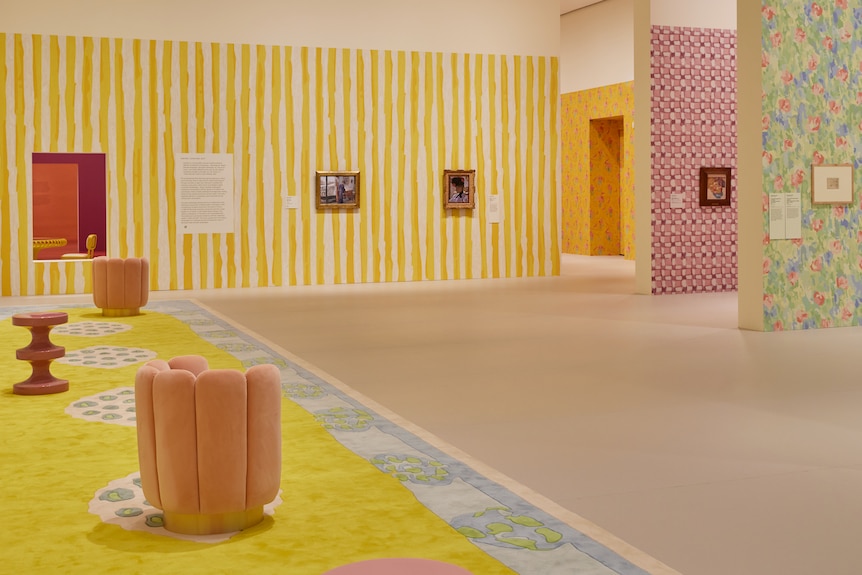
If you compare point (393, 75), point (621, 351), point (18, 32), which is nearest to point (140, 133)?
point (18, 32)

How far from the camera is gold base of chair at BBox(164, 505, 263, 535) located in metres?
4.11

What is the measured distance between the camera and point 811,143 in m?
11.2

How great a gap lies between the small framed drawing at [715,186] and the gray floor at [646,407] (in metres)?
2.93

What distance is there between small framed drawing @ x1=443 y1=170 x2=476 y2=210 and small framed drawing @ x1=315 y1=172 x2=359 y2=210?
1810mm

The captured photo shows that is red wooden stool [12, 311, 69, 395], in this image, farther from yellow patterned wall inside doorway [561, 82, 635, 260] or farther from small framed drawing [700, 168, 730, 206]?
yellow patterned wall inside doorway [561, 82, 635, 260]

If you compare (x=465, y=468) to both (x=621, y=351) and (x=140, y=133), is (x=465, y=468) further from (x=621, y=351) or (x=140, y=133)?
(x=140, y=133)

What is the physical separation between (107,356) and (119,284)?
3.57 metres

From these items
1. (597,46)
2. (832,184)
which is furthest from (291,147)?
(597,46)

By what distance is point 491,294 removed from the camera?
16.0 m

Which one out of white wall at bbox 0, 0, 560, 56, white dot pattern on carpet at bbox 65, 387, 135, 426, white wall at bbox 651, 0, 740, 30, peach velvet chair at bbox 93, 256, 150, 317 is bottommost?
white dot pattern on carpet at bbox 65, 387, 135, 426

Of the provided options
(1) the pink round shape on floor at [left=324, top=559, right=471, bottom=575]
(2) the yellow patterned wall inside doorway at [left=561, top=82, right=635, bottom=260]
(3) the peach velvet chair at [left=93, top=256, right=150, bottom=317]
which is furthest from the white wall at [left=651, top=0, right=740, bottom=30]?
(1) the pink round shape on floor at [left=324, top=559, right=471, bottom=575]

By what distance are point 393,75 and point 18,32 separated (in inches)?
262

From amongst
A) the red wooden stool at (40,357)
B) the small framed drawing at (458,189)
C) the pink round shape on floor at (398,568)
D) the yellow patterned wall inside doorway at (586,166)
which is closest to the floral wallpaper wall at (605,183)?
the yellow patterned wall inside doorway at (586,166)

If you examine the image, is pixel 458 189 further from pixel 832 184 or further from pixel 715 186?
pixel 832 184
